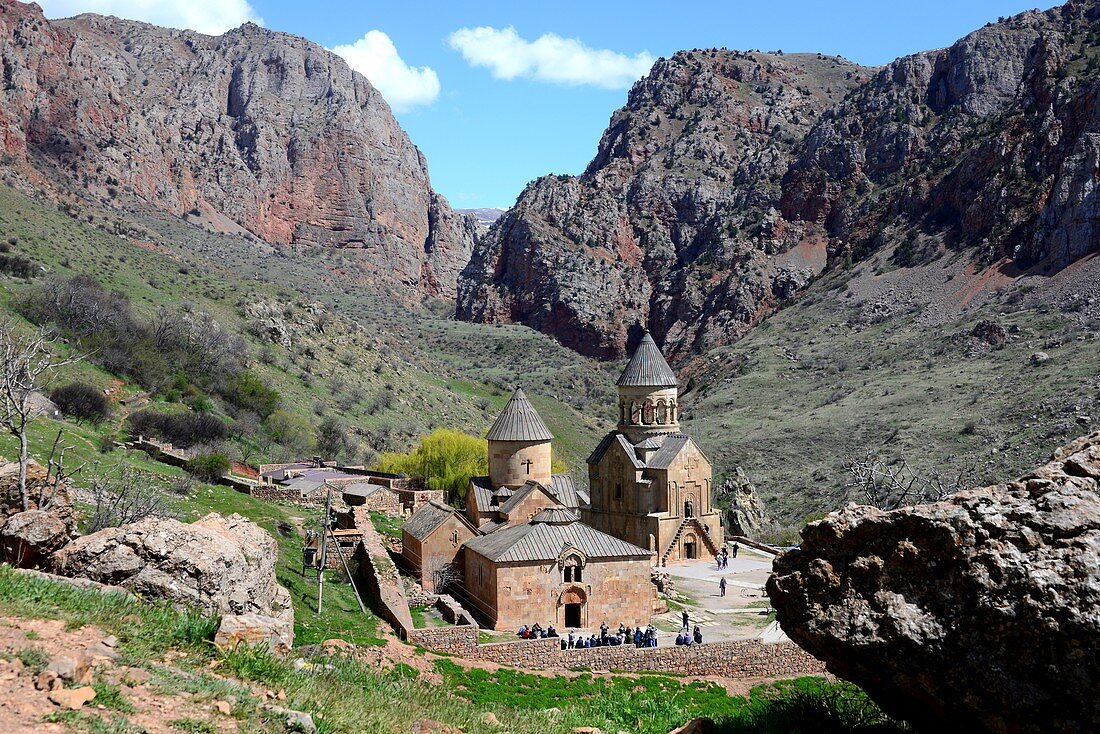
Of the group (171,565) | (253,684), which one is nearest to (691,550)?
(171,565)

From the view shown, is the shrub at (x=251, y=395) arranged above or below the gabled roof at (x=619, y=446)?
above

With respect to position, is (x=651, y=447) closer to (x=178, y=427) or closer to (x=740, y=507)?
(x=740, y=507)

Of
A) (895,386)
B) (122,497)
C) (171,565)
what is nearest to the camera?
(171,565)

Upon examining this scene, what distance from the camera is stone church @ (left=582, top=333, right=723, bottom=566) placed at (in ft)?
112

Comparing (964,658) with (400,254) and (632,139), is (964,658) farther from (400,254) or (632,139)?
(400,254)

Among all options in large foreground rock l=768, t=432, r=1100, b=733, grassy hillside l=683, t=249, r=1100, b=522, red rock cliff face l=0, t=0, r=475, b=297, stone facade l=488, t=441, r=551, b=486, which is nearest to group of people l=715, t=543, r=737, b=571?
stone facade l=488, t=441, r=551, b=486

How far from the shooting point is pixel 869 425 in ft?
182

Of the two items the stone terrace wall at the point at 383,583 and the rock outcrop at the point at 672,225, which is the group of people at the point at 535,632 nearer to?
the stone terrace wall at the point at 383,583

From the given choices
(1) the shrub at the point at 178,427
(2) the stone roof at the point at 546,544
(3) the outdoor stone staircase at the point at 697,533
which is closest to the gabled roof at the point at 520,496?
(2) the stone roof at the point at 546,544

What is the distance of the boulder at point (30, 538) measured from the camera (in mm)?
10492

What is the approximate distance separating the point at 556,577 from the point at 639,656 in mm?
4211

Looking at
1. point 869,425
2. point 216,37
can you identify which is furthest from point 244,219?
point 869,425

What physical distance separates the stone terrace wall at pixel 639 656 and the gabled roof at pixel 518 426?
1113 centimetres

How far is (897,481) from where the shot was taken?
42.8 m
